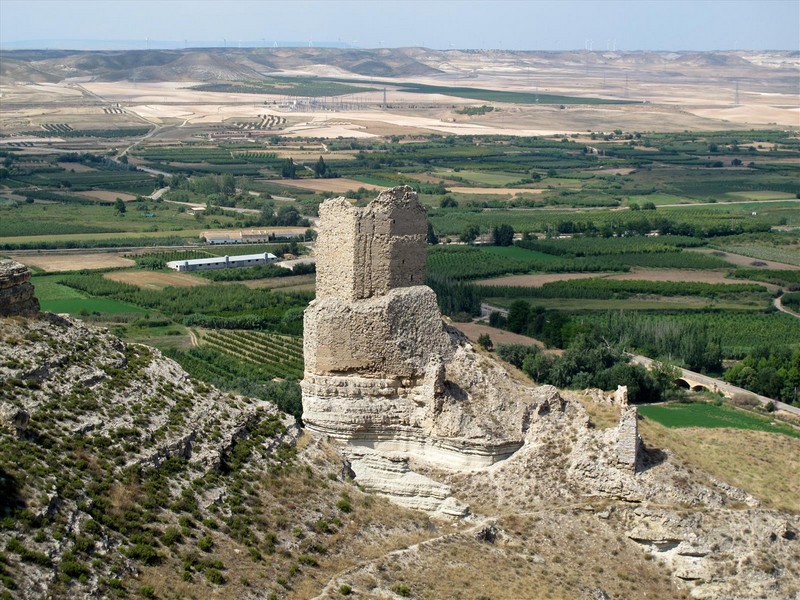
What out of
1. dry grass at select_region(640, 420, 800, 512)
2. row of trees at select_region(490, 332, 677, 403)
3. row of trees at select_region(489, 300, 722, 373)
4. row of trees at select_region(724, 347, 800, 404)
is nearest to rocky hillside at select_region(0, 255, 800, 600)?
dry grass at select_region(640, 420, 800, 512)

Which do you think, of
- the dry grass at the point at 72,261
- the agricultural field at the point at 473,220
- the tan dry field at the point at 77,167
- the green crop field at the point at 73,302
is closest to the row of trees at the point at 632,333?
the agricultural field at the point at 473,220

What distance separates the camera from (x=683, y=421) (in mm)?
47906

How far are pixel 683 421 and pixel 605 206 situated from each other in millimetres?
71632

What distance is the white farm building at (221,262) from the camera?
82625 mm

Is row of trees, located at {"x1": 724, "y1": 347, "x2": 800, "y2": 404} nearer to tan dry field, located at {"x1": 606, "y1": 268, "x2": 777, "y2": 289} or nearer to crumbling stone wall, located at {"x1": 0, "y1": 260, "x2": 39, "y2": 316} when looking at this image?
tan dry field, located at {"x1": 606, "y1": 268, "x2": 777, "y2": 289}

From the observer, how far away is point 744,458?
29.5 metres

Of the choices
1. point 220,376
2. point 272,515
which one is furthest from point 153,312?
point 272,515

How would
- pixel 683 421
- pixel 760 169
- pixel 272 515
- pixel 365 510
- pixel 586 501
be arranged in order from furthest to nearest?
pixel 760 169, pixel 683 421, pixel 586 501, pixel 365 510, pixel 272 515

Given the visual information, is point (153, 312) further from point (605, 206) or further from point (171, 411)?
point (605, 206)

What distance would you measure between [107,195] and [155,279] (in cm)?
4413

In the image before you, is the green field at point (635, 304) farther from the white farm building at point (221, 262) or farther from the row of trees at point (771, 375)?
the white farm building at point (221, 262)

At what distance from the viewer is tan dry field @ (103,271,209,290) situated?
7611cm

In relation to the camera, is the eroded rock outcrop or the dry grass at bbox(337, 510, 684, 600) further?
the eroded rock outcrop

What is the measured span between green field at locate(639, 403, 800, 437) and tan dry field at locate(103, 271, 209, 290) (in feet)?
107
